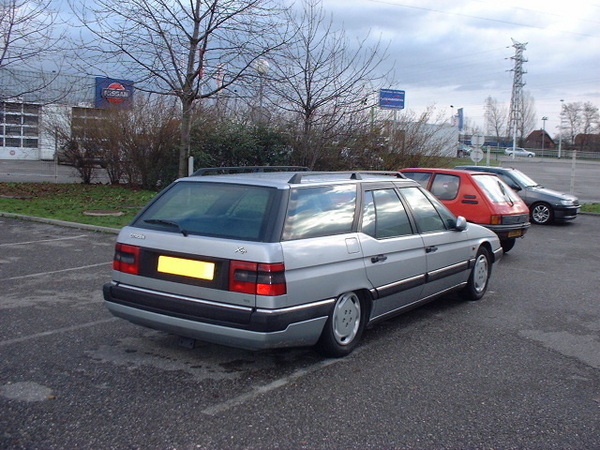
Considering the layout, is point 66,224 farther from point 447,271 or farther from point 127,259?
point 447,271

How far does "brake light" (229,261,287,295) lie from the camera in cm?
430

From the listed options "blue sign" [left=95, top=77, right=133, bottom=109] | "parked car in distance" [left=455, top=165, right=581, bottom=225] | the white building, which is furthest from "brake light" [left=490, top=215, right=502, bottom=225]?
"blue sign" [left=95, top=77, right=133, bottom=109]

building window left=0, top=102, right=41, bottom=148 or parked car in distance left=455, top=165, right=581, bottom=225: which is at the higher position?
building window left=0, top=102, right=41, bottom=148

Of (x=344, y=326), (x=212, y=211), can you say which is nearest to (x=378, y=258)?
(x=344, y=326)

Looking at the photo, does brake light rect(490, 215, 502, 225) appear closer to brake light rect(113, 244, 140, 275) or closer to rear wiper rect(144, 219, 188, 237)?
rear wiper rect(144, 219, 188, 237)

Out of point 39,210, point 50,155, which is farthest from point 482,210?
point 50,155

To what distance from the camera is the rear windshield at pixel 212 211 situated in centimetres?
460

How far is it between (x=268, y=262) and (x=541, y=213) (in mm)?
13250

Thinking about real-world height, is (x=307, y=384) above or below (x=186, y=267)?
below

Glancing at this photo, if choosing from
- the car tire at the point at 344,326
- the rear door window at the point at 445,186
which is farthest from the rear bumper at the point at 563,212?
the car tire at the point at 344,326

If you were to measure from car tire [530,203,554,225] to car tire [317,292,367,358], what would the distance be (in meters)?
12.0

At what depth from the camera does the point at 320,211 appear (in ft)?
16.3

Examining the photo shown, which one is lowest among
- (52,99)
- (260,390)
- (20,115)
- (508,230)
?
(260,390)

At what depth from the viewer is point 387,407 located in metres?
4.11
